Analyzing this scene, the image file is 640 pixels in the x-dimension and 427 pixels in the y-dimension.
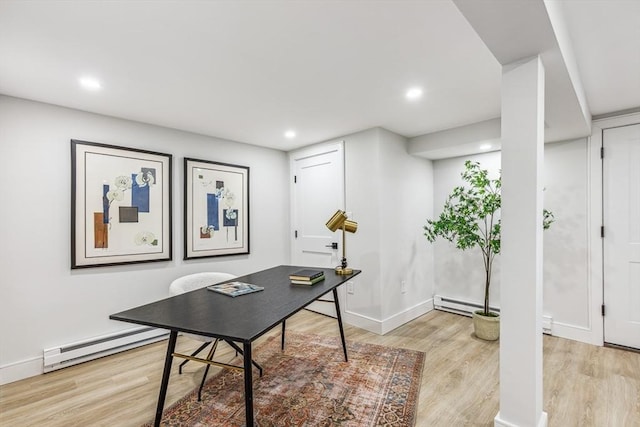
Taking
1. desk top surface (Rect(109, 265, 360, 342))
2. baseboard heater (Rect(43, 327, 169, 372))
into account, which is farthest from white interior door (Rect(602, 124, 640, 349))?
baseboard heater (Rect(43, 327, 169, 372))

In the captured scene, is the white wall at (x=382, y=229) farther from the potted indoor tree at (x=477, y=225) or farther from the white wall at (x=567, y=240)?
the white wall at (x=567, y=240)

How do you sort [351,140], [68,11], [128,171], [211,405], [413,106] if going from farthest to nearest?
[351,140], [128,171], [413,106], [211,405], [68,11]

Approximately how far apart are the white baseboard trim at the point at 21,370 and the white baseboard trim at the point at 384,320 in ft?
9.39

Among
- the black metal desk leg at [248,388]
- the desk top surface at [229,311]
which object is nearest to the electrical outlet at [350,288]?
the desk top surface at [229,311]

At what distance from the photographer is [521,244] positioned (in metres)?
1.52

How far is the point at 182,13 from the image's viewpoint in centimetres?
146

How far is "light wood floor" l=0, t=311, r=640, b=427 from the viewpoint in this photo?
193cm

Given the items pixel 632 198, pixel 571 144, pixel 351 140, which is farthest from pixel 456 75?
pixel 632 198

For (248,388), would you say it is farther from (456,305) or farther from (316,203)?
(456,305)

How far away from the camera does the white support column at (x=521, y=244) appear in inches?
58.6

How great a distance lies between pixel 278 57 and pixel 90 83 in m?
1.44

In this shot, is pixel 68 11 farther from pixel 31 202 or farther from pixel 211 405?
pixel 211 405

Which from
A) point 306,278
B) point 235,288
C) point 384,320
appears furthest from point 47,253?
point 384,320

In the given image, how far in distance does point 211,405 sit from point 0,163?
245 centimetres
